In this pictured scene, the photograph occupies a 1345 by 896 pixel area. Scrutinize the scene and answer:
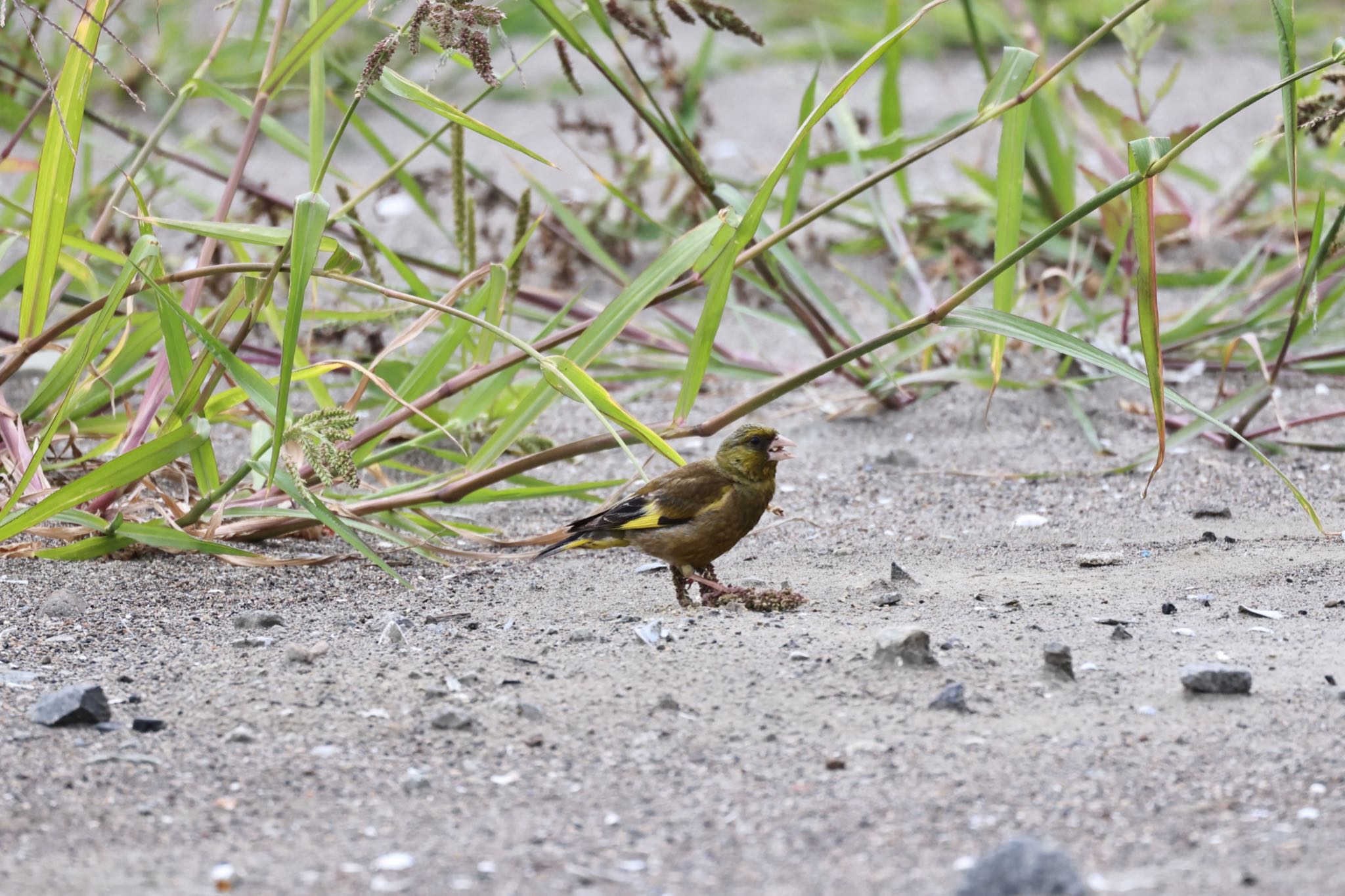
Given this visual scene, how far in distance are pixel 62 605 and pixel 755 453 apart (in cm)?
140

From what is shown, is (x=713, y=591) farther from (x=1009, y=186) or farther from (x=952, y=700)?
(x=1009, y=186)

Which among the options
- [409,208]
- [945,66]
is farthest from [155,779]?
[945,66]

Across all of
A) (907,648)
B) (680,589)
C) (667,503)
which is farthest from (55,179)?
(907,648)

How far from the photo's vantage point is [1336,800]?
1.80m

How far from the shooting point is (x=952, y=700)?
7.09ft

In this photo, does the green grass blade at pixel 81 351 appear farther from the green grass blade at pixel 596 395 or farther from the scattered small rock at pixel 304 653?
the green grass blade at pixel 596 395

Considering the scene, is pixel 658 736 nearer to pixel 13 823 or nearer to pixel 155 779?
pixel 155 779

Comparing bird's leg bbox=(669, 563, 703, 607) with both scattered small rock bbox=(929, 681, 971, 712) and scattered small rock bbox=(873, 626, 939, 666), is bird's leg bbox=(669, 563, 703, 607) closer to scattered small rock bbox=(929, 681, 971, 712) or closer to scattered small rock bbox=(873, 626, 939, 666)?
scattered small rock bbox=(873, 626, 939, 666)

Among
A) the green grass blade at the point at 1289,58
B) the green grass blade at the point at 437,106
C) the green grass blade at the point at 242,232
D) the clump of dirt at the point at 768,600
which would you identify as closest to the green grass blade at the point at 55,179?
the green grass blade at the point at 242,232

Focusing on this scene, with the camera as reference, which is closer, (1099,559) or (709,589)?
(709,589)

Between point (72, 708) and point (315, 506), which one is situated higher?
point (315, 506)

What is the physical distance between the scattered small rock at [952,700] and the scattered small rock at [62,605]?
1595 mm

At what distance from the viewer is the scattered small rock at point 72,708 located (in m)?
2.13

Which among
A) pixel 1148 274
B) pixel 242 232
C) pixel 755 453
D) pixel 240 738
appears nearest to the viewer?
pixel 240 738
